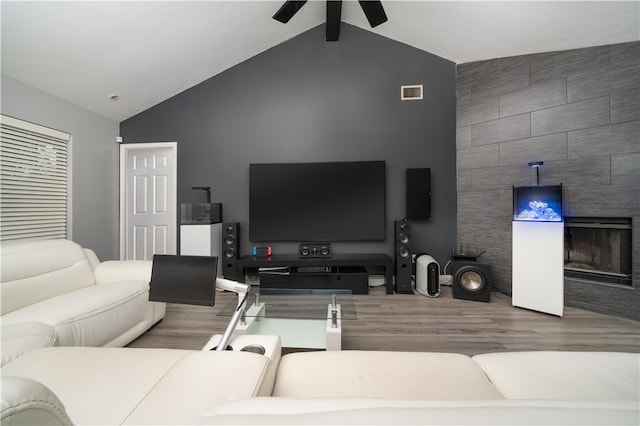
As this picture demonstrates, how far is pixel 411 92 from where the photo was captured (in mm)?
3422

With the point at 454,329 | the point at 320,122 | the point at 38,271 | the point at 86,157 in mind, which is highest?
the point at 320,122

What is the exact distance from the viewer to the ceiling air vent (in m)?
3.41

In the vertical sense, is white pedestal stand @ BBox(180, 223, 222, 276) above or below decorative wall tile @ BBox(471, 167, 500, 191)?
below

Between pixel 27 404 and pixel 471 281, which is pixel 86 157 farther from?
pixel 471 281

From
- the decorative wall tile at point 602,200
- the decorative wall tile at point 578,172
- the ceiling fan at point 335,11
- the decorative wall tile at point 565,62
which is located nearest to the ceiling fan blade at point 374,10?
the ceiling fan at point 335,11

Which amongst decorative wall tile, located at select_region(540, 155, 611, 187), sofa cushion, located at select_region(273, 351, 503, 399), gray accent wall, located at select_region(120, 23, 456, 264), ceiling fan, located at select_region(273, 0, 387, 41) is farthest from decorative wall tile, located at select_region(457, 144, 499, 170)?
sofa cushion, located at select_region(273, 351, 503, 399)

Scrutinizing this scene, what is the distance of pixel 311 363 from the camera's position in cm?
99

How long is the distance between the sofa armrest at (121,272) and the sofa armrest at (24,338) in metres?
0.81

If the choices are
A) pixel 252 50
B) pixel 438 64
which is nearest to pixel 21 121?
pixel 252 50

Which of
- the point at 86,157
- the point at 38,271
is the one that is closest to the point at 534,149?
the point at 38,271

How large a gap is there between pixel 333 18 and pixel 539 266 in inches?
131

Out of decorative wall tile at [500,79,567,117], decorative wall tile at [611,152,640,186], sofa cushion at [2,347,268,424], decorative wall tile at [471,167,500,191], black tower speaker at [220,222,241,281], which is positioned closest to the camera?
sofa cushion at [2,347,268,424]

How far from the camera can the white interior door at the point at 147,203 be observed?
3.59 meters

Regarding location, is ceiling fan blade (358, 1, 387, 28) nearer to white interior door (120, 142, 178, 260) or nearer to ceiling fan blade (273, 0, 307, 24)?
ceiling fan blade (273, 0, 307, 24)
